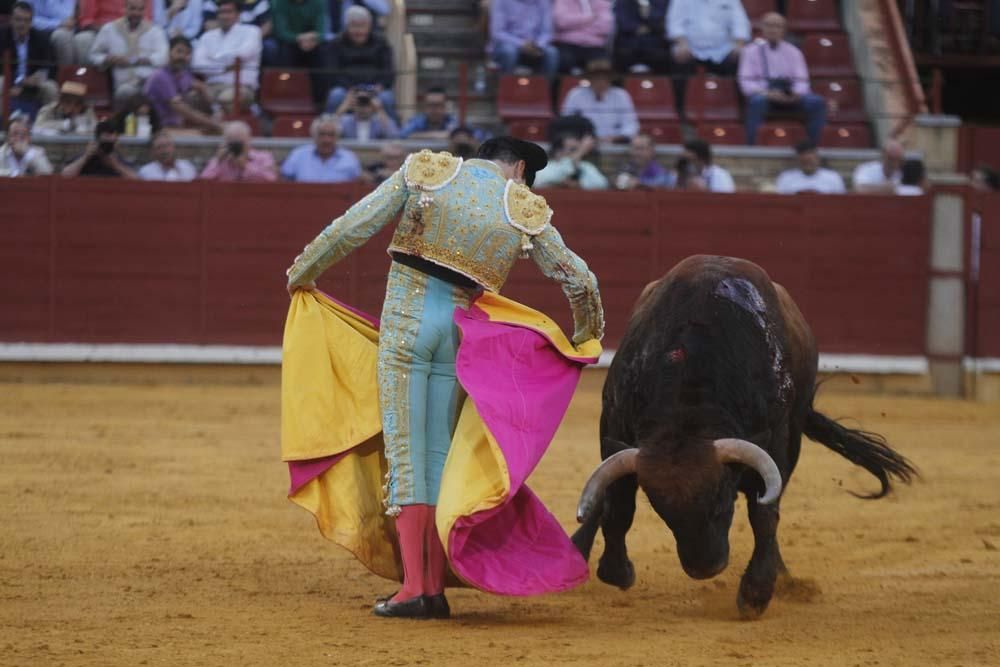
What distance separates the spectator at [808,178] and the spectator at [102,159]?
4.49 m

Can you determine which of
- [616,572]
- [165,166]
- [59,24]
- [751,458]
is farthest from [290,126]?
[751,458]

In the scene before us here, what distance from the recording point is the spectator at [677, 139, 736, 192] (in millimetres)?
11008

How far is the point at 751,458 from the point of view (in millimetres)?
4211

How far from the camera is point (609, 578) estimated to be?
489 cm

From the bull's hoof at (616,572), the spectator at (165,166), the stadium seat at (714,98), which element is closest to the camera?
the bull's hoof at (616,572)

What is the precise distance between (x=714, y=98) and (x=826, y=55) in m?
1.40

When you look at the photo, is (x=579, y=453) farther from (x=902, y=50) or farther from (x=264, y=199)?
(x=902, y=50)

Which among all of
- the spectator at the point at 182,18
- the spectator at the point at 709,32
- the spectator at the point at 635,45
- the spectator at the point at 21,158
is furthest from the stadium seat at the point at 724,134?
the spectator at the point at 21,158

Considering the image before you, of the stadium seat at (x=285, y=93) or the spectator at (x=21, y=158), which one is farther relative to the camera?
the stadium seat at (x=285, y=93)

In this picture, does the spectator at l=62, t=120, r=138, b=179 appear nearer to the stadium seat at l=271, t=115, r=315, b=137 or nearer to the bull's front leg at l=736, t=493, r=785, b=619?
the stadium seat at l=271, t=115, r=315, b=137

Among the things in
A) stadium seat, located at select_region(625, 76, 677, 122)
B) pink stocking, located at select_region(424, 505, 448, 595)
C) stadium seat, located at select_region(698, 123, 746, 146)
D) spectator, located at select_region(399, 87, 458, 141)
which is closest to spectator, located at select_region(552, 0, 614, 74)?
stadium seat, located at select_region(625, 76, 677, 122)

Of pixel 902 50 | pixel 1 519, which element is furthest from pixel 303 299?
pixel 902 50

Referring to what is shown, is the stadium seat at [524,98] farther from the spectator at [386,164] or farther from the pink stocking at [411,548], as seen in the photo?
the pink stocking at [411,548]

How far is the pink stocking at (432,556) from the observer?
444 cm
